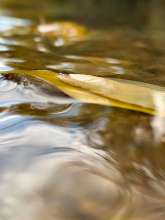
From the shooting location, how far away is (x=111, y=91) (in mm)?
1193

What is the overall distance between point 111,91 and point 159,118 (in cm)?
17

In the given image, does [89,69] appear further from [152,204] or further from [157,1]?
[157,1]

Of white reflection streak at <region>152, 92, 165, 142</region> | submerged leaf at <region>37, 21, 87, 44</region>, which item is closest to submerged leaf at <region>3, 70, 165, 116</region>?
white reflection streak at <region>152, 92, 165, 142</region>

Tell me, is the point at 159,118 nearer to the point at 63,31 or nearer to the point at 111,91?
the point at 111,91

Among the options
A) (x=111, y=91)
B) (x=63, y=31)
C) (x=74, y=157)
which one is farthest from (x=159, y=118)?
(x=63, y=31)

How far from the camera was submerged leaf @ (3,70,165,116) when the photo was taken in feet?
3.70

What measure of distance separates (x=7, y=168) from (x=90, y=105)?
1.16ft

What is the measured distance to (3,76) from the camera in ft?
4.38

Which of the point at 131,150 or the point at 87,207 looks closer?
the point at 87,207

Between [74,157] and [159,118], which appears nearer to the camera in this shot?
[74,157]

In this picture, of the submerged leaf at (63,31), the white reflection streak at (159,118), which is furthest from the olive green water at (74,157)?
the submerged leaf at (63,31)

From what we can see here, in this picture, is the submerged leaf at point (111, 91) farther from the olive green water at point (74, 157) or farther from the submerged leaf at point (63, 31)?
the submerged leaf at point (63, 31)

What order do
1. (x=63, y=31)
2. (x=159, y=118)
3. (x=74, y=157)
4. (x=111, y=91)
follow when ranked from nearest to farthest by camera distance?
(x=74, y=157) < (x=159, y=118) < (x=111, y=91) < (x=63, y=31)

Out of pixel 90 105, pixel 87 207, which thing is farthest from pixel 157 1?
pixel 87 207
